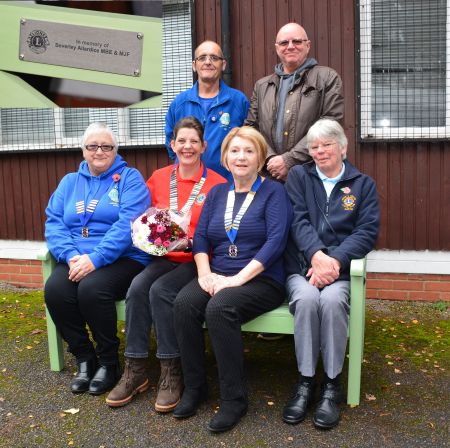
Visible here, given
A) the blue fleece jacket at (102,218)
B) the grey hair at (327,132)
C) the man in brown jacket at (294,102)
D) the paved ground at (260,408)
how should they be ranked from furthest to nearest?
the man in brown jacket at (294,102)
the blue fleece jacket at (102,218)
the grey hair at (327,132)
the paved ground at (260,408)

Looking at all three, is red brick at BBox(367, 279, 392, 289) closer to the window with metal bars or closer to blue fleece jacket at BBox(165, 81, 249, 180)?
the window with metal bars

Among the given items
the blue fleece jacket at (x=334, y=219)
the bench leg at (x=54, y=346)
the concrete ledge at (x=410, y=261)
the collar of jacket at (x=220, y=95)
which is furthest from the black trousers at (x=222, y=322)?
the concrete ledge at (x=410, y=261)

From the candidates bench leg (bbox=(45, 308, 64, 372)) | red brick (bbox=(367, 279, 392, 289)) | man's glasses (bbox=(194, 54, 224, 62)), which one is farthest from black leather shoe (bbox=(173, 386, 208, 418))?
red brick (bbox=(367, 279, 392, 289))

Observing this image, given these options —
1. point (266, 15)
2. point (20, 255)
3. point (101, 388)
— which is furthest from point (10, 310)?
point (266, 15)

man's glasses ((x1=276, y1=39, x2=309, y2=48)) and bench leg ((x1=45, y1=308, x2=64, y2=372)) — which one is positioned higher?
man's glasses ((x1=276, y1=39, x2=309, y2=48))

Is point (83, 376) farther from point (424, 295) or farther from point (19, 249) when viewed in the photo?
point (424, 295)

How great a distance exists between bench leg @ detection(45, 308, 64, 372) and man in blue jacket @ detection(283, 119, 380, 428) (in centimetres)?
169

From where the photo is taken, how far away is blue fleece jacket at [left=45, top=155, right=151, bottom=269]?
3.83m

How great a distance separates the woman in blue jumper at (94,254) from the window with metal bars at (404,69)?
2585 millimetres

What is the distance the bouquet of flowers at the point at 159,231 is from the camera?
142 inches

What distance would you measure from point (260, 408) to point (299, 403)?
0.27m

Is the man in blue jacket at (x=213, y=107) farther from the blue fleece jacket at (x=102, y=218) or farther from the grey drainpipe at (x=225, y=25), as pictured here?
the grey drainpipe at (x=225, y=25)

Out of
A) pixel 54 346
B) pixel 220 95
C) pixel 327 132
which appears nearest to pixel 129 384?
pixel 54 346

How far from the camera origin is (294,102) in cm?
400
